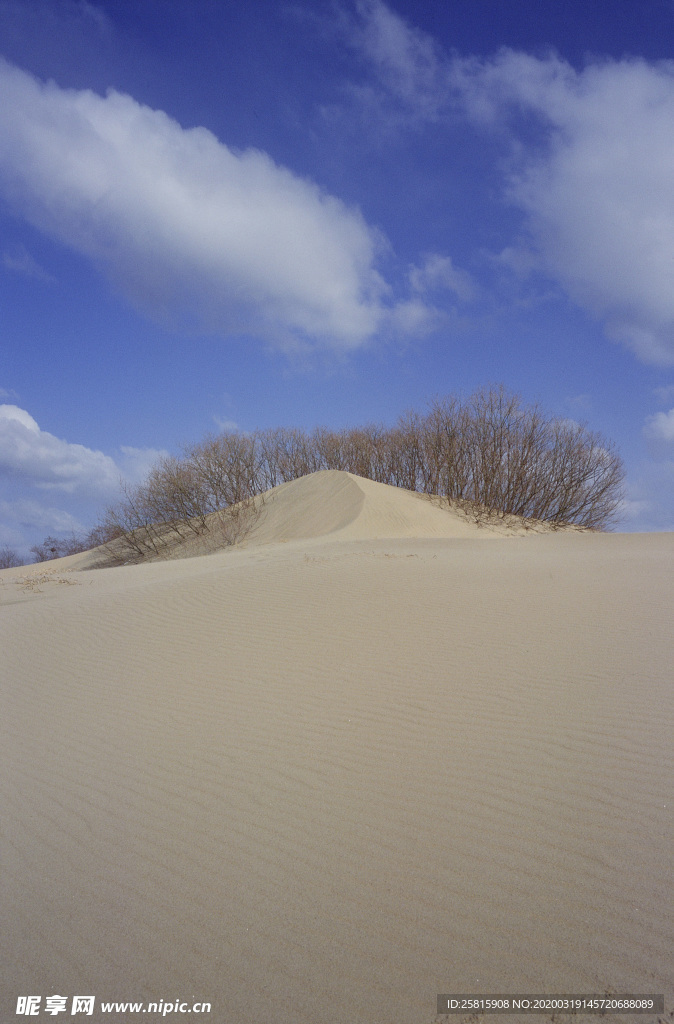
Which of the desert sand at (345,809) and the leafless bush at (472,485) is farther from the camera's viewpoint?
the leafless bush at (472,485)

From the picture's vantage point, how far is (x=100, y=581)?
13773 millimetres

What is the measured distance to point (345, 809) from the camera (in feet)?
11.8

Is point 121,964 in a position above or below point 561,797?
below

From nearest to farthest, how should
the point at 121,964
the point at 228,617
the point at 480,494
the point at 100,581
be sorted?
the point at 121,964 → the point at 228,617 → the point at 100,581 → the point at 480,494

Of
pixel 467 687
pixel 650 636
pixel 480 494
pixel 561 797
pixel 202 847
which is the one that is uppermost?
pixel 480 494

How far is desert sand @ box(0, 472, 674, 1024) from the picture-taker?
253 centimetres

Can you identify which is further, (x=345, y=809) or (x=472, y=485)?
(x=472, y=485)

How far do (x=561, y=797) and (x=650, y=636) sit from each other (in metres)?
3.45

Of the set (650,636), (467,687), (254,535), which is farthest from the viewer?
(254,535)

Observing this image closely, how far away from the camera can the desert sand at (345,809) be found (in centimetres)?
253

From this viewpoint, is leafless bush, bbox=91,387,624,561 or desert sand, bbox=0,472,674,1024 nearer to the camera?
desert sand, bbox=0,472,674,1024

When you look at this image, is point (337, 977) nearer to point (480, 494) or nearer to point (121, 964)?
point (121, 964)

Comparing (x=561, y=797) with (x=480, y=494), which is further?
(x=480, y=494)

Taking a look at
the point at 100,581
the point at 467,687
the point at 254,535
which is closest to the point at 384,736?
the point at 467,687
